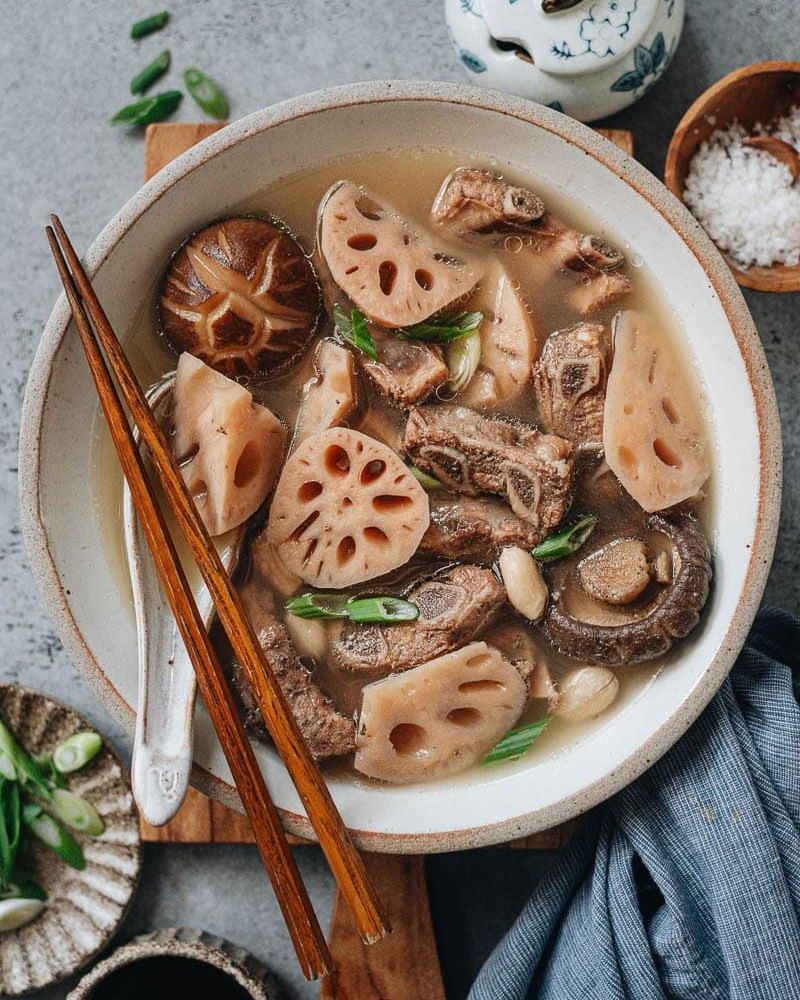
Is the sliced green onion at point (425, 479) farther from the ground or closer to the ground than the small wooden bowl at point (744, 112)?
closer to the ground

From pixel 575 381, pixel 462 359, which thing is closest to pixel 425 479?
pixel 462 359

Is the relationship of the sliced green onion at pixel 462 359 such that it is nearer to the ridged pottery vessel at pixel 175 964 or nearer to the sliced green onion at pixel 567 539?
the sliced green onion at pixel 567 539

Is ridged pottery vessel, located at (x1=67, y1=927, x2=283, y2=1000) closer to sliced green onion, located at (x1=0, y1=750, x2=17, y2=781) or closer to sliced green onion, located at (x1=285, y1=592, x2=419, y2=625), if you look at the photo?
sliced green onion, located at (x1=0, y1=750, x2=17, y2=781)

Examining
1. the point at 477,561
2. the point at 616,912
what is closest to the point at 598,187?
the point at 477,561

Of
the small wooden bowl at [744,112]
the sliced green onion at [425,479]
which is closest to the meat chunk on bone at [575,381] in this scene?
the sliced green onion at [425,479]

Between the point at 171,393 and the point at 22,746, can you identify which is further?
the point at 22,746

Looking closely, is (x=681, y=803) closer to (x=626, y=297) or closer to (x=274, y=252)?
(x=626, y=297)

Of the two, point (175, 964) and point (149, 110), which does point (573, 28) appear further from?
point (175, 964)
